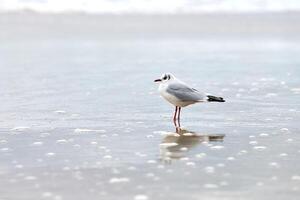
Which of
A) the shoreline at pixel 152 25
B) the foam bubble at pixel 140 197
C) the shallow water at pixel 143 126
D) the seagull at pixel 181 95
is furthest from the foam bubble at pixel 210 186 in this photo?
the shoreline at pixel 152 25

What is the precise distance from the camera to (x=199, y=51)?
444 inches

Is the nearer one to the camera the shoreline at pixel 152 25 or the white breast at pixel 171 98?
the white breast at pixel 171 98

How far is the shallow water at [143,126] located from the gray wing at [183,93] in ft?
0.63

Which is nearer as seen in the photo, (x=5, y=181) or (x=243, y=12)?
(x=5, y=181)

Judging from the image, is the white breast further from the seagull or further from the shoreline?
the shoreline

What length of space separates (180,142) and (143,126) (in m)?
0.67

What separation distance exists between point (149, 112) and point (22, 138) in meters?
1.50

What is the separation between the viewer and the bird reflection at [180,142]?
508 centimetres

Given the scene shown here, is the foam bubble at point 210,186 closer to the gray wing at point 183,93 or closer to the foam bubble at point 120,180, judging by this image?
the foam bubble at point 120,180

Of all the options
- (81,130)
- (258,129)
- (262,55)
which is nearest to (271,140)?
(258,129)

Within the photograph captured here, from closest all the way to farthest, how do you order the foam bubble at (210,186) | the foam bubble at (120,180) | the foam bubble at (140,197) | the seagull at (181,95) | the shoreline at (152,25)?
the foam bubble at (140,197) → the foam bubble at (210,186) → the foam bubble at (120,180) → the seagull at (181,95) → the shoreline at (152,25)

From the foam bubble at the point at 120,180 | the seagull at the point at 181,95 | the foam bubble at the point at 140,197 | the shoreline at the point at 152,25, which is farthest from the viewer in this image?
the shoreline at the point at 152,25

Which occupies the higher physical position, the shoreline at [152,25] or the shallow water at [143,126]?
the shoreline at [152,25]

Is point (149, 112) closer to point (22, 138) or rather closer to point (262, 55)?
point (22, 138)
